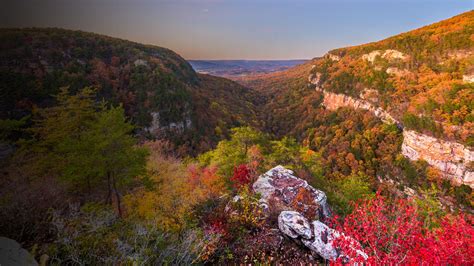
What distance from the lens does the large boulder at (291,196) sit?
1049 centimetres

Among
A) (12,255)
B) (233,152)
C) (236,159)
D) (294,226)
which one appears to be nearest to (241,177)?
(236,159)

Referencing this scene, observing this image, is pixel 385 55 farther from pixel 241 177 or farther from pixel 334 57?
pixel 241 177

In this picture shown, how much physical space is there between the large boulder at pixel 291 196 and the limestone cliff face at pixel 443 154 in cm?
6669

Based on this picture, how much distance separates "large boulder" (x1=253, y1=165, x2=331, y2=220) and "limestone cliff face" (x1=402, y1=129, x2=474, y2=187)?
66.7 meters

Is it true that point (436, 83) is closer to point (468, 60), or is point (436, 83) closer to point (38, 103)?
point (468, 60)

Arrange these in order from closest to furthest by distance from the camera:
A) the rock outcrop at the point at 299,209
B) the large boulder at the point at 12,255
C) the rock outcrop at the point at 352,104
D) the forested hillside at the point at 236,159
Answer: the large boulder at the point at 12,255
the forested hillside at the point at 236,159
the rock outcrop at the point at 299,209
the rock outcrop at the point at 352,104

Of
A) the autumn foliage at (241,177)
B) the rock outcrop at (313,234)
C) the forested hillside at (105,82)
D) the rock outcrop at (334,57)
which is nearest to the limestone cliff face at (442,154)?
the forested hillside at (105,82)

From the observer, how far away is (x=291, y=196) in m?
11.3

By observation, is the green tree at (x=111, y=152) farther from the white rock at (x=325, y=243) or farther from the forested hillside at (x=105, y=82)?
the forested hillside at (x=105, y=82)

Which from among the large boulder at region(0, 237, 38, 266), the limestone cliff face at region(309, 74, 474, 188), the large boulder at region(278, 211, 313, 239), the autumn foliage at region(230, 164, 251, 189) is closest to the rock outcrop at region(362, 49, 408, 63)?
the limestone cliff face at region(309, 74, 474, 188)

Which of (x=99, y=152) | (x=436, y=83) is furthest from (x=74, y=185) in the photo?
(x=436, y=83)

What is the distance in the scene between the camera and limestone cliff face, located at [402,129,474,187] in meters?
53.6

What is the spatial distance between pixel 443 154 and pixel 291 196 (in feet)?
233

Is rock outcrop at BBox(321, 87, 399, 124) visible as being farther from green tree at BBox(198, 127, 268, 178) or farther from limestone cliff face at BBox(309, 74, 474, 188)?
green tree at BBox(198, 127, 268, 178)
